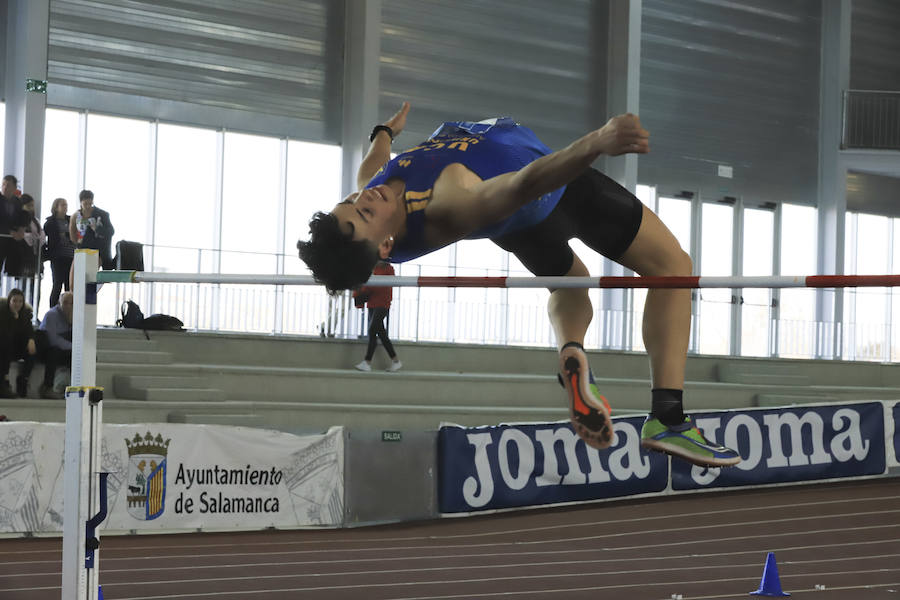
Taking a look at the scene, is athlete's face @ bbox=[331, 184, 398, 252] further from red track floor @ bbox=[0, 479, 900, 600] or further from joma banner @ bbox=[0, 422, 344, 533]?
joma banner @ bbox=[0, 422, 344, 533]

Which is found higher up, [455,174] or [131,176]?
[131,176]

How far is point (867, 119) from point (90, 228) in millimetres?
13722

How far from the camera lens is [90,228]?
33.1 ft

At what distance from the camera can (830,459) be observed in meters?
11.8

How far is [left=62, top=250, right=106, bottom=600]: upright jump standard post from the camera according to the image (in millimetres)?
4121

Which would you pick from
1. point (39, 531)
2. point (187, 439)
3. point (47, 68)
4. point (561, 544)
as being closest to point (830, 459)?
point (561, 544)

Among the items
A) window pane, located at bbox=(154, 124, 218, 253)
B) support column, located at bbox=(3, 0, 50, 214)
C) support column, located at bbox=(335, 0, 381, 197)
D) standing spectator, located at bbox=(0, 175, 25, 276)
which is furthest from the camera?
support column, located at bbox=(335, 0, 381, 197)

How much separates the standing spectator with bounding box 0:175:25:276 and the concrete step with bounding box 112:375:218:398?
1.58 meters

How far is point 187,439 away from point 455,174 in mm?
6261

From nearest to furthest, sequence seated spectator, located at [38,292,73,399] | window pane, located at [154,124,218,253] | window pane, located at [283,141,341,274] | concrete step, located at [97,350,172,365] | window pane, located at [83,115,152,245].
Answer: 1. seated spectator, located at [38,292,73,399]
2. concrete step, located at [97,350,172,365]
3. window pane, located at [83,115,152,245]
4. window pane, located at [154,124,218,253]
5. window pane, located at [283,141,341,274]

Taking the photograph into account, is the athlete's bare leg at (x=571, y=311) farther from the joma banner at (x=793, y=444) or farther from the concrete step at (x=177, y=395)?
the joma banner at (x=793, y=444)

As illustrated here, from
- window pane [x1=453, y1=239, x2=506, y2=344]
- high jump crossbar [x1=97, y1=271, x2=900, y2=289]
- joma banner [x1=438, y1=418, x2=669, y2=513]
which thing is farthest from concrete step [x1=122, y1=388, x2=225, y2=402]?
high jump crossbar [x1=97, y1=271, x2=900, y2=289]

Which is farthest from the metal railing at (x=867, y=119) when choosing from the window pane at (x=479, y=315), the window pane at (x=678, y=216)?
the window pane at (x=479, y=315)

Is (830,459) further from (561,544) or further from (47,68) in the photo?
(47,68)
